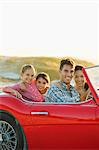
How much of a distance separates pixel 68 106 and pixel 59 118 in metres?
0.18

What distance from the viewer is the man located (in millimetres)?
5711

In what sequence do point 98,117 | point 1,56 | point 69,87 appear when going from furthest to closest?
1. point 1,56
2. point 69,87
3. point 98,117

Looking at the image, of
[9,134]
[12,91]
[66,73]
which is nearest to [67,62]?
[66,73]

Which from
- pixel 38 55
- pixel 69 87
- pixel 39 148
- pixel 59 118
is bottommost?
pixel 39 148

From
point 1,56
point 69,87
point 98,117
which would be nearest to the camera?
point 98,117

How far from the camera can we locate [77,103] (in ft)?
18.0

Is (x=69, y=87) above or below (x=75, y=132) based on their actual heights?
above

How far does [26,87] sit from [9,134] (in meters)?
0.64

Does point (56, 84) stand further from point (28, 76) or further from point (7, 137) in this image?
point (7, 137)

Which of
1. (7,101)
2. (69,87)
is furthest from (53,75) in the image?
(7,101)

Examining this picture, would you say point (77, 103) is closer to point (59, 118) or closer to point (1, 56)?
point (59, 118)

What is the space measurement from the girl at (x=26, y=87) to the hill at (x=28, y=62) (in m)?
0.14

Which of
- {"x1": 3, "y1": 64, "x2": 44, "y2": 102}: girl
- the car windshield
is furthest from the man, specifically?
the car windshield

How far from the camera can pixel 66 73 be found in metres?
5.76
